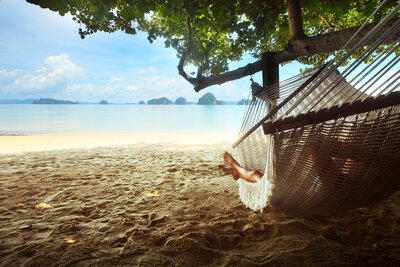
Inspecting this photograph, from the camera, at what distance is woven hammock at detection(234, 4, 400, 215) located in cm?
85

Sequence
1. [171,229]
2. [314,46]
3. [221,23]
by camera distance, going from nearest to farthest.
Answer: [171,229] < [314,46] < [221,23]

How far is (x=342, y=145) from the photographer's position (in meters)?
0.94

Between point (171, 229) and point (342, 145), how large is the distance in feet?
3.25

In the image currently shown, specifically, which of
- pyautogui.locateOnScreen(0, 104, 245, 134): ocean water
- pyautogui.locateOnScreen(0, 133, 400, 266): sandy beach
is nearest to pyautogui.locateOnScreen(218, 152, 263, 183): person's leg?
pyautogui.locateOnScreen(0, 133, 400, 266): sandy beach

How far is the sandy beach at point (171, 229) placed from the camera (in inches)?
40.7

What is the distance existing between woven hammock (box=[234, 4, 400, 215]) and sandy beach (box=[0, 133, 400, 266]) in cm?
18

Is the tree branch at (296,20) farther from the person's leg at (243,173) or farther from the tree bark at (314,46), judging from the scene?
the person's leg at (243,173)

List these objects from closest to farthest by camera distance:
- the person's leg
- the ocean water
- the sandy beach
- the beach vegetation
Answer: the sandy beach
the person's leg
the beach vegetation
the ocean water

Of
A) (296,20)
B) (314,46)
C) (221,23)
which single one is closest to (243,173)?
(314,46)

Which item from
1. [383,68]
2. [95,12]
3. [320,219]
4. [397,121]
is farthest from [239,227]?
[95,12]

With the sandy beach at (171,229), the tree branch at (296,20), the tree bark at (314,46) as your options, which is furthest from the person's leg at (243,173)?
the tree branch at (296,20)

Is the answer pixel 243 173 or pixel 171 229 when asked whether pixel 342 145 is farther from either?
pixel 171 229

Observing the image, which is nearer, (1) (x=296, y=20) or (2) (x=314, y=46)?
(2) (x=314, y=46)

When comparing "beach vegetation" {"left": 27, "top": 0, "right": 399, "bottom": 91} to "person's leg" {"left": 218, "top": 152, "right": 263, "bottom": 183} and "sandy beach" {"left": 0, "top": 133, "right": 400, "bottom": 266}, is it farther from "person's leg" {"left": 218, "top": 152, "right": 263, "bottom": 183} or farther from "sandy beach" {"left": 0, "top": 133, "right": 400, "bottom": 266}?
"sandy beach" {"left": 0, "top": 133, "right": 400, "bottom": 266}
